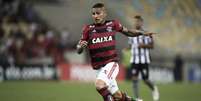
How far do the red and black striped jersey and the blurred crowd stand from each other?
18.6m

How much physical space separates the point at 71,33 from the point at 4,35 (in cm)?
398

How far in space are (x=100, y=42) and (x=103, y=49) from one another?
149mm

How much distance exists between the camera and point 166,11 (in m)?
30.0

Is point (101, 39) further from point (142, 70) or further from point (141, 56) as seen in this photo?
point (142, 70)

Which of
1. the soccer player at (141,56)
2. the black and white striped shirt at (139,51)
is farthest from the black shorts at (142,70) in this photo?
the black and white striped shirt at (139,51)

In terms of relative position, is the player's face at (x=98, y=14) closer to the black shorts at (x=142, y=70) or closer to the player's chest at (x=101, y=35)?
the player's chest at (x=101, y=35)

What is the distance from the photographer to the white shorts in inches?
434

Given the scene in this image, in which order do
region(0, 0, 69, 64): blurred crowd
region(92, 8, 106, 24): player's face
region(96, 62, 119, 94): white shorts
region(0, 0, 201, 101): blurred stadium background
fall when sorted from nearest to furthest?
region(92, 8, 106, 24): player's face → region(96, 62, 119, 94): white shorts → region(0, 0, 201, 101): blurred stadium background → region(0, 0, 69, 64): blurred crowd

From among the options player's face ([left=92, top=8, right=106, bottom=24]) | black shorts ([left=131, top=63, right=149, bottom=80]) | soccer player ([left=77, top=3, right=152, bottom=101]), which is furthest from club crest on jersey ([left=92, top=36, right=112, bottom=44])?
black shorts ([left=131, top=63, right=149, bottom=80])

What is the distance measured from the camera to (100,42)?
A: 1112cm

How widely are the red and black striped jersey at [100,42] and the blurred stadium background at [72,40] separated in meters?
15.8

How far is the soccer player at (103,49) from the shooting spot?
1098cm

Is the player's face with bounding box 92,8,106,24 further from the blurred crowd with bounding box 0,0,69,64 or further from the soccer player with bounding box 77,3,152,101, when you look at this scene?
the blurred crowd with bounding box 0,0,69,64

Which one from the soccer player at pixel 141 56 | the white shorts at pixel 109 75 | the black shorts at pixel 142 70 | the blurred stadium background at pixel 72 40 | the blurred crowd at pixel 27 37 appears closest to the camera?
the white shorts at pixel 109 75
